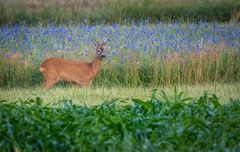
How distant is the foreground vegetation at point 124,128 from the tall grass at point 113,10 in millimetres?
2102

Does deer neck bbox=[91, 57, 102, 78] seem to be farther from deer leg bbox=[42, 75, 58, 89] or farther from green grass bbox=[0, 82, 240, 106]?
green grass bbox=[0, 82, 240, 106]

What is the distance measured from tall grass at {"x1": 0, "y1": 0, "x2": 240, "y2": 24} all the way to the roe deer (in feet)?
1.18

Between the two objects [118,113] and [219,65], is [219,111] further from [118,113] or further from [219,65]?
[219,65]

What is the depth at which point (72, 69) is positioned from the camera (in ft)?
23.6

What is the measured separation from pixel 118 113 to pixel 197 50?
95.6 inches

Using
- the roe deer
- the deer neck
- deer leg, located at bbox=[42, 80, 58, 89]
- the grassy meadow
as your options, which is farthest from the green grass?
the deer neck

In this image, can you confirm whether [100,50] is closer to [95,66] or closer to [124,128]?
[95,66]

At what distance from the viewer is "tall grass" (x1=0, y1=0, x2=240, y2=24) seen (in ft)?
21.6

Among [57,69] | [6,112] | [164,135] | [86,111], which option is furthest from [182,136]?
[57,69]

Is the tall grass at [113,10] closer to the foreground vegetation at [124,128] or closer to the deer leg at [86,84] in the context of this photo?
the deer leg at [86,84]

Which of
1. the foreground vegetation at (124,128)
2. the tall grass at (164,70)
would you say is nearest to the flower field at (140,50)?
the tall grass at (164,70)

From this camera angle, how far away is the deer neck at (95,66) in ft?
23.3

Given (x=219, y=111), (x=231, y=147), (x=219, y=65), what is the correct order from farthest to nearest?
(x=219, y=65), (x=219, y=111), (x=231, y=147)

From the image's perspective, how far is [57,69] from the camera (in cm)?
709
